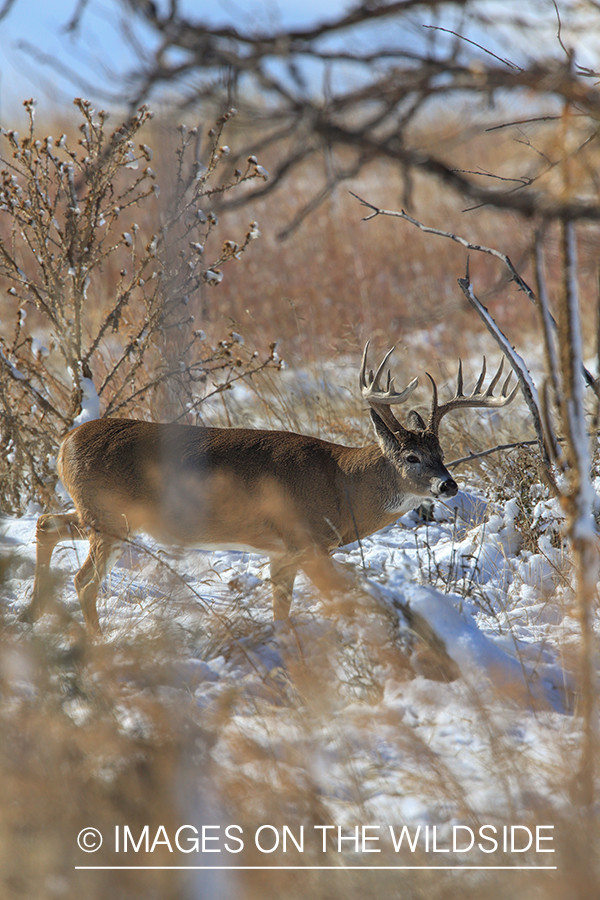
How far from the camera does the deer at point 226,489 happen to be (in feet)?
13.1

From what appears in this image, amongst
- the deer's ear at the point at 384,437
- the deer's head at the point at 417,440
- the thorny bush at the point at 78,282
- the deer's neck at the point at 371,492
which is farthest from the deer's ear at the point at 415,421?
the thorny bush at the point at 78,282

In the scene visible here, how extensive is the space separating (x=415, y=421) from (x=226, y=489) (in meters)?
1.31

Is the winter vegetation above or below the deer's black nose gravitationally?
below

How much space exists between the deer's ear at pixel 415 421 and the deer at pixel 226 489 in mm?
238

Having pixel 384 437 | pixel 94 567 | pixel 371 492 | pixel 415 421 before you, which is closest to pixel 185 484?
pixel 94 567

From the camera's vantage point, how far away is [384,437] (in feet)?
14.5

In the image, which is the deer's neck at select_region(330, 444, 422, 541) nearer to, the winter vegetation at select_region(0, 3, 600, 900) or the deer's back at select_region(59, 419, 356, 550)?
the deer's back at select_region(59, 419, 356, 550)

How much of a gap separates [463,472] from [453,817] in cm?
374

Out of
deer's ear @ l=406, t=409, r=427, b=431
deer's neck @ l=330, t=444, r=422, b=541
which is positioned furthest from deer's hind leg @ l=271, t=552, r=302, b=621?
deer's ear @ l=406, t=409, r=427, b=431

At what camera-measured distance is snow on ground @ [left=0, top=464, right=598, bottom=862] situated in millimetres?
2404

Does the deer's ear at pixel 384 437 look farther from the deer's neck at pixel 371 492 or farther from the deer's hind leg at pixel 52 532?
the deer's hind leg at pixel 52 532

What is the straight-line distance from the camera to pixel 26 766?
219 cm

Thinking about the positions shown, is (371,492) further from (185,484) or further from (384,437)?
(185,484)

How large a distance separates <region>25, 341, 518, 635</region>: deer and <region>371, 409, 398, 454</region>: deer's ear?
0.01m
